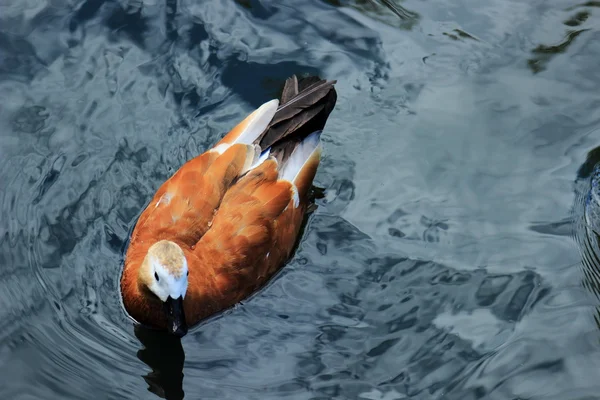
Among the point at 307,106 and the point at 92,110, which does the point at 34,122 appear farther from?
the point at 307,106

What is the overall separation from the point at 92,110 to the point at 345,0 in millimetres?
2659

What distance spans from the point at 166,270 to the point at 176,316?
1.14 feet

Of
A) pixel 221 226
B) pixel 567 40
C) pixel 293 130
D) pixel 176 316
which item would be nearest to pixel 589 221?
pixel 567 40

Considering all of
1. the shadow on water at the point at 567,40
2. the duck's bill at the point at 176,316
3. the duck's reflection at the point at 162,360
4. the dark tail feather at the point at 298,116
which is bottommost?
the duck's reflection at the point at 162,360

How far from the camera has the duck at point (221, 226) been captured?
19.4 feet

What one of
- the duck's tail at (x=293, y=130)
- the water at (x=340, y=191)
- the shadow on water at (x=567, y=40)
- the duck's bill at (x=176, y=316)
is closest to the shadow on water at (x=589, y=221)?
the water at (x=340, y=191)

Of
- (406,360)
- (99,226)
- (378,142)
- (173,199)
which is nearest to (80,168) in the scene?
(99,226)

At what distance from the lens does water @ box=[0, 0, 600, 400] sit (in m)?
5.88


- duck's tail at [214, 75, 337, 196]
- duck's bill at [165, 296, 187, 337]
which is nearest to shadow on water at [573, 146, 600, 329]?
duck's tail at [214, 75, 337, 196]

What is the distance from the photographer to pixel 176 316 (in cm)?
584

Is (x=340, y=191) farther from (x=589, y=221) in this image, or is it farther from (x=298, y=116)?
(x=589, y=221)

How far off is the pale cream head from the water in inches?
19.1

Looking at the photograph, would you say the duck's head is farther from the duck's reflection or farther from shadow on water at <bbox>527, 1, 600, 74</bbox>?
shadow on water at <bbox>527, 1, 600, 74</bbox>

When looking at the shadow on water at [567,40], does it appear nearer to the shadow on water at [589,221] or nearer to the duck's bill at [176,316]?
the shadow on water at [589,221]
